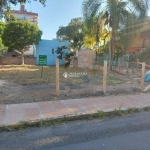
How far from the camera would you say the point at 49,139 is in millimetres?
3098

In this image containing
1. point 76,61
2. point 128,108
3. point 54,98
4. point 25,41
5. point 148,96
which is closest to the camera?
point 128,108

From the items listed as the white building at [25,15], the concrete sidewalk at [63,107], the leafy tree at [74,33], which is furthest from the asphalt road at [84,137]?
the white building at [25,15]

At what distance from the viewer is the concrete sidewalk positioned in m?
4.05

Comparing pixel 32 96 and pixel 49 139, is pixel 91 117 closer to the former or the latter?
pixel 49 139

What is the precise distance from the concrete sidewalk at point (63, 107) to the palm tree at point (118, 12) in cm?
915

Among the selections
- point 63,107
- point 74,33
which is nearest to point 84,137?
point 63,107

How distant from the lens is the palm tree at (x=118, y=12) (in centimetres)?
1320

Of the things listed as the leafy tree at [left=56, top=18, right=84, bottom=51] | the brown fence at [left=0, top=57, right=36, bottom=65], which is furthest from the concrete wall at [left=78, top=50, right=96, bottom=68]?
the brown fence at [left=0, top=57, right=36, bottom=65]

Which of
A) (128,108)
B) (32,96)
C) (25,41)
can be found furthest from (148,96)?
(25,41)

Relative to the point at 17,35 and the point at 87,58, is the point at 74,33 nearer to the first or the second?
the point at 17,35

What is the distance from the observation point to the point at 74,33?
30344 millimetres

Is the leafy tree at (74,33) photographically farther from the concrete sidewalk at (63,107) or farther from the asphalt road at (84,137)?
the asphalt road at (84,137)

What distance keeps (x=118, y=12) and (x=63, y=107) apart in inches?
442

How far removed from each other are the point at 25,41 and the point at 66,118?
73.3 ft
